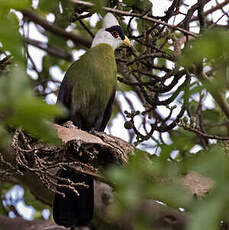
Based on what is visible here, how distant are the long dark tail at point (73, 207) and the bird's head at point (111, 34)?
917 millimetres

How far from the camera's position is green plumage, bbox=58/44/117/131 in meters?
3.08

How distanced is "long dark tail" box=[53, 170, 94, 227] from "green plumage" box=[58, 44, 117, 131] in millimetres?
540

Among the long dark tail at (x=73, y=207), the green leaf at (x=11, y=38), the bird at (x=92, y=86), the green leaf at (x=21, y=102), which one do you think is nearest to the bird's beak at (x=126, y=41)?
the bird at (x=92, y=86)

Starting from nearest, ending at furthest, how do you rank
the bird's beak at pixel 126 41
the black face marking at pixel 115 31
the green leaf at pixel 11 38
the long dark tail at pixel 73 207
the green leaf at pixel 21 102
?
the green leaf at pixel 21 102 < the green leaf at pixel 11 38 < the long dark tail at pixel 73 207 < the bird's beak at pixel 126 41 < the black face marking at pixel 115 31

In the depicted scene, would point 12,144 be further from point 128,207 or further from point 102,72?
point 102,72

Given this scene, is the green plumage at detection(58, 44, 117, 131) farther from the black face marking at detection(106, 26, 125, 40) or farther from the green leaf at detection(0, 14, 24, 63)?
the green leaf at detection(0, 14, 24, 63)

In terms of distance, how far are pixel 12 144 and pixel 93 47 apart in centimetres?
159

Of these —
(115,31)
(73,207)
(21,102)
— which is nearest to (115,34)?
(115,31)

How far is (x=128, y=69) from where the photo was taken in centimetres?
304

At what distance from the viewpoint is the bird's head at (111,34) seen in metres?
3.21

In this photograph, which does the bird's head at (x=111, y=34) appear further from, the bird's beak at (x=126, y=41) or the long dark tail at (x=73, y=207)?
the long dark tail at (x=73, y=207)

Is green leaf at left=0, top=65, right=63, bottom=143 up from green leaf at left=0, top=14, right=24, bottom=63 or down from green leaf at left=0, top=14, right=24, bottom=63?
down

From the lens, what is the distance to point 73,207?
8.60 ft

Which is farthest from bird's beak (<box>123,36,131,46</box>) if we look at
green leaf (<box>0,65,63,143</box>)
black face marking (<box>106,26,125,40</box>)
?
green leaf (<box>0,65,63,143</box>)
